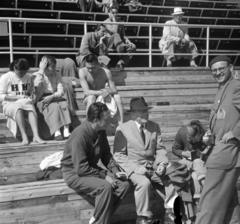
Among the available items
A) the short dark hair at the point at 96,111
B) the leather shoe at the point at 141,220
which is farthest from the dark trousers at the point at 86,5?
the leather shoe at the point at 141,220

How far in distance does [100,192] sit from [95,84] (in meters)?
2.15

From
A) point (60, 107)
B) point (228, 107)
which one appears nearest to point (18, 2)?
point (60, 107)

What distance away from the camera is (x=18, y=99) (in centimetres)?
449

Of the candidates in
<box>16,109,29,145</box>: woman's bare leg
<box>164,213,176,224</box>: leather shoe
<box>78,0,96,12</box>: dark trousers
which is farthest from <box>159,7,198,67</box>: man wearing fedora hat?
<box>164,213,176,224</box>: leather shoe

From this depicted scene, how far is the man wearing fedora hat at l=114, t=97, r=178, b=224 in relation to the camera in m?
3.59

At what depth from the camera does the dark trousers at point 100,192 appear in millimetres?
3268

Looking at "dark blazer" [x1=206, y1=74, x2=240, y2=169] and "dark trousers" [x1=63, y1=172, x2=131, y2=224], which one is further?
"dark trousers" [x1=63, y1=172, x2=131, y2=224]

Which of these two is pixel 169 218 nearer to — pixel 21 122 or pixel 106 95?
pixel 106 95

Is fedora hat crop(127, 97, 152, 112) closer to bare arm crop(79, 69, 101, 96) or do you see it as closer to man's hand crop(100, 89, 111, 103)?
man's hand crop(100, 89, 111, 103)

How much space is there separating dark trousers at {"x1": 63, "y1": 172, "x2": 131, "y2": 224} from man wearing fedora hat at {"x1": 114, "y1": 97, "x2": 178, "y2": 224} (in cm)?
19

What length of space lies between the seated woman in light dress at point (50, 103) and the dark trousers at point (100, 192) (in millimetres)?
1215

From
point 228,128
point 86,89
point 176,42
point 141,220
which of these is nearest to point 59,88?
point 86,89

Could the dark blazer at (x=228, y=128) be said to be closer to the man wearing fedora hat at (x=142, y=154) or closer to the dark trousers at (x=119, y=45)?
the man wearing fedora hat at (x=142, y=154)

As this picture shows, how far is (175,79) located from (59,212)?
3.67 metres
